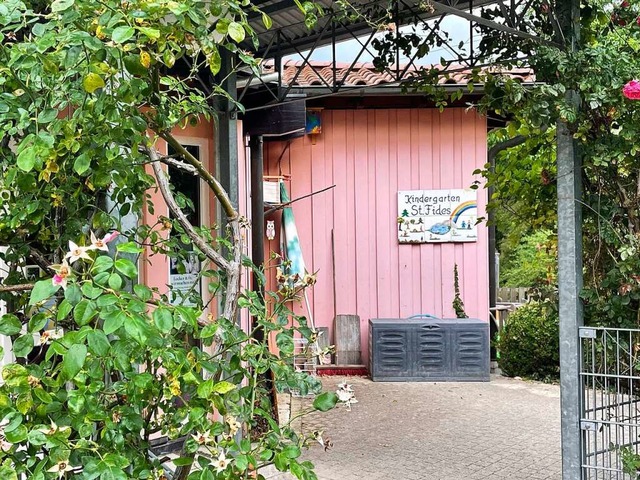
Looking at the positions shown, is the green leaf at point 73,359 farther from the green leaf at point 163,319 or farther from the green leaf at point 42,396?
the green leaf at point 42,396

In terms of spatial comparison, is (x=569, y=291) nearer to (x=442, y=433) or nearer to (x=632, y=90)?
(x=632, y=90)

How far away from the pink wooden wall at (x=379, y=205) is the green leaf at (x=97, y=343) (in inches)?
321

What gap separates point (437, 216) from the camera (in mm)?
9391

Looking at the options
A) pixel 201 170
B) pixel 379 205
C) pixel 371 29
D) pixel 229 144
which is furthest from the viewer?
pixel 379 205

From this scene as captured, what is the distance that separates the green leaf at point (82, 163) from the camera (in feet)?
5.23

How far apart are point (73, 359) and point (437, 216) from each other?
8502mm

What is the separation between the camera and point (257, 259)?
7855mm

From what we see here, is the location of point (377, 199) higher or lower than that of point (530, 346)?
higher

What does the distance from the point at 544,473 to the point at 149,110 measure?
14.3 feet

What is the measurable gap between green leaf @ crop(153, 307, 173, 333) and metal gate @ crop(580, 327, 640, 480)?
93.6 inches

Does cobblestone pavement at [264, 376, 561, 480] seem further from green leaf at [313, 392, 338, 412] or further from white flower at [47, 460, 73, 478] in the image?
white flower at [47, 460, 73, 478]

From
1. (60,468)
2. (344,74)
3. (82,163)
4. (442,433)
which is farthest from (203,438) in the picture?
(344,74)

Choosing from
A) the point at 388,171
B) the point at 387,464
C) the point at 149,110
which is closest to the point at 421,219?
the point at 388,171

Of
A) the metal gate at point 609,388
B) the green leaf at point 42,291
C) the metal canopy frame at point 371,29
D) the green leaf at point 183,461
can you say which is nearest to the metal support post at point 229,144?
the metal canopy frame at point 371,29
